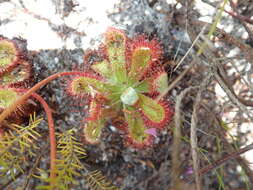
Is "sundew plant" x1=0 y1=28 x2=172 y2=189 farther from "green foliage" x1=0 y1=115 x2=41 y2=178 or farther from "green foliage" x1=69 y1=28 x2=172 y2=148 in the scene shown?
"green foliage" x1=0 y1=115 x2=41 y2=178

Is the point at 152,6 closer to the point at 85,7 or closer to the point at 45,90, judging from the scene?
the point at 85,7

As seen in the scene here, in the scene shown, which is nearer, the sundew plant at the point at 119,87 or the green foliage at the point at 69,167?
the green foliage at the point at 69,167

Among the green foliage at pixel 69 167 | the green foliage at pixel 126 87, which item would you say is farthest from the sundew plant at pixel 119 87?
the green foliage at pixel 69 167

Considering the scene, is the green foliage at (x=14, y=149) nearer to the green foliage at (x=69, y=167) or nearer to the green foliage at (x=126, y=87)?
the green foliage at (x=69, y=167)

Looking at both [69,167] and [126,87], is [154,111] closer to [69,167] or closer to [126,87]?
[126,87]

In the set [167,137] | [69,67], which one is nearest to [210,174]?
[167,137]

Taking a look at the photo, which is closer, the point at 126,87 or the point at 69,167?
the point at 69,167

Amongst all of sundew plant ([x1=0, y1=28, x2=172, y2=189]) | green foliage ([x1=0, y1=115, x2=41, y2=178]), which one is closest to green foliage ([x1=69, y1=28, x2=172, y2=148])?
sundew plant ([x1=0, y1=28, x2=172, y2=189])

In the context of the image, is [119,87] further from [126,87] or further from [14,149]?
[14,149]

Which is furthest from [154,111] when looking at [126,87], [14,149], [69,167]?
[14,149]

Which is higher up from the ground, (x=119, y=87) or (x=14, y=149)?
(x=119, y=87)

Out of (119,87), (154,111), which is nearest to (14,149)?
(119,87)
